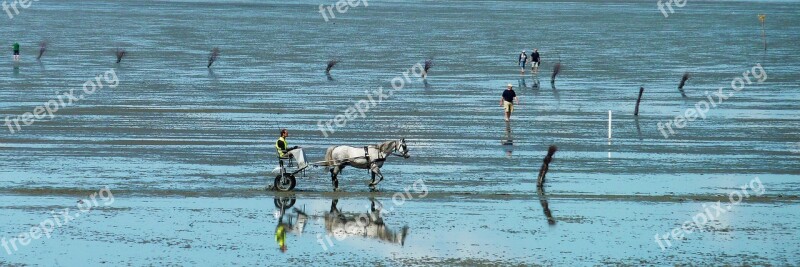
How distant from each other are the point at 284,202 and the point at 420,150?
8.82 meters

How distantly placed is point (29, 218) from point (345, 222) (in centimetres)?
549

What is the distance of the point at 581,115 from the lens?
145ft

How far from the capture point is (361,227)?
78.5 ft

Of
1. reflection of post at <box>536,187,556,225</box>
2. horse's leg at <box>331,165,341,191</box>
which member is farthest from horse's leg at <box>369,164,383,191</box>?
reflection of post at <box>536,187,556,225</box>

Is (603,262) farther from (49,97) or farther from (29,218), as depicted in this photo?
(49,97)

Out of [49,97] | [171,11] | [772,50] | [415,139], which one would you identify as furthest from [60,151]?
[171,11]

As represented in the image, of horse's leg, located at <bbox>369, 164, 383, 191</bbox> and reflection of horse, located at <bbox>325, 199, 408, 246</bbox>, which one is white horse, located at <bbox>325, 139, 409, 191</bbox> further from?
reflection of horse, located at <bbox>325, 199, 408, 246</bbox>

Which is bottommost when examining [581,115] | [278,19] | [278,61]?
[581,115]

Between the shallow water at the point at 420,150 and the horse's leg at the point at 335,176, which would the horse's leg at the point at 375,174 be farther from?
the horse's leg at the point at 335,176

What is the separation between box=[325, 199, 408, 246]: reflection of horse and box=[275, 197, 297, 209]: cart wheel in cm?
95

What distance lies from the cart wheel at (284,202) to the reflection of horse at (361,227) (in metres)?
0.95

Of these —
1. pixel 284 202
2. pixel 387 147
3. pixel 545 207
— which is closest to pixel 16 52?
pixel 387 147

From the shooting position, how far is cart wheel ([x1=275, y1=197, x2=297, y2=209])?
2608 centimetres

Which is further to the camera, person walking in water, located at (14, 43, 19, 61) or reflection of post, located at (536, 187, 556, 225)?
person walking in water, located at (14, 43, 19, 61)
